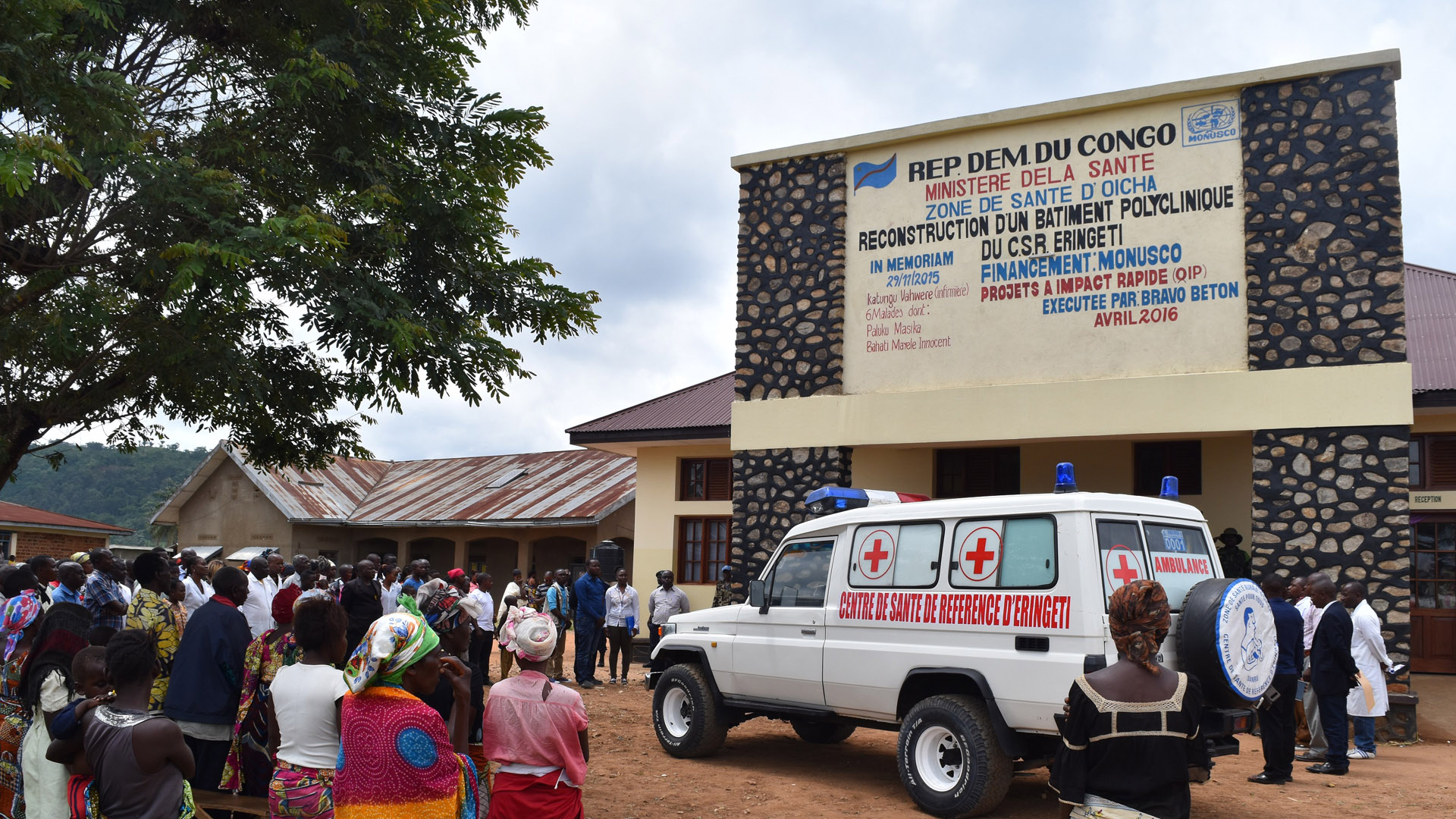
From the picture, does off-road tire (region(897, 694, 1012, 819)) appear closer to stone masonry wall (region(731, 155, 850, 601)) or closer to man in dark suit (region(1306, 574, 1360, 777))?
man in dark suit (region(1306, 574, 1360, 777))

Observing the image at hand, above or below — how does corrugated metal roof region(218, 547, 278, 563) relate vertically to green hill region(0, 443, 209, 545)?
below

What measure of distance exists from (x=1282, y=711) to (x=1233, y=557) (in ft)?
13.4

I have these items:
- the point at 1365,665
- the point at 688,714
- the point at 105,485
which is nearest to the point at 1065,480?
the point at 688,714

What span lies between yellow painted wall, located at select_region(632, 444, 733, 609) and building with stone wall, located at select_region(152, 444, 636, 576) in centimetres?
569

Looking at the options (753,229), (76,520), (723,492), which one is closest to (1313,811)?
(753,229)

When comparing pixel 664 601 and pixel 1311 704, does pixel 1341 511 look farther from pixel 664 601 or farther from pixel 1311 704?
pixel 664 601

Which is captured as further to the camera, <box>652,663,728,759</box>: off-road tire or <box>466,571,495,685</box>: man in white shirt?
<box>466,571,495,685</box>: man in white shirt

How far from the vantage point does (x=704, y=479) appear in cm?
2066

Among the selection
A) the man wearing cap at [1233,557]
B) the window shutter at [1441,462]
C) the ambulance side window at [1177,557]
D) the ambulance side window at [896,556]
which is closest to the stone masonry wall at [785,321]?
the man wearing cap at [1233,557]

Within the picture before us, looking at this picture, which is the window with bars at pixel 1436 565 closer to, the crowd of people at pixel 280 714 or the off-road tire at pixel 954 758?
the off-road tire at pixel 954 758

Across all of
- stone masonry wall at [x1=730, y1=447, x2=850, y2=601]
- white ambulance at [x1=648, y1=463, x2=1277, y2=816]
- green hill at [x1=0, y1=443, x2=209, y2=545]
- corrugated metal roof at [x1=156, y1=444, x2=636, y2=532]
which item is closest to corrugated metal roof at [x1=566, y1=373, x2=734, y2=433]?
stone masonry wall at [x1=730, y1=447, x2=850, y2=601]

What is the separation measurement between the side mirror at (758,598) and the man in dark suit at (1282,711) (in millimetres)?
4338

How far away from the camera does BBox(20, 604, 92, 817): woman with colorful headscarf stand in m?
5.10

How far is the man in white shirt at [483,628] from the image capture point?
13.3 metres
